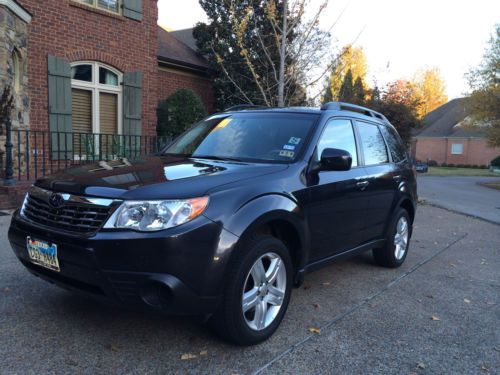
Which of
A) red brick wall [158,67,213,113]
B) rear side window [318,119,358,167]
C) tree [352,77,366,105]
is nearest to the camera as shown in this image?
rear side window [318,119,358,167]

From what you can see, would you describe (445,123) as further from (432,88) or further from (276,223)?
(276,223)

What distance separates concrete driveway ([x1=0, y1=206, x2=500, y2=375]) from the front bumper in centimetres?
46

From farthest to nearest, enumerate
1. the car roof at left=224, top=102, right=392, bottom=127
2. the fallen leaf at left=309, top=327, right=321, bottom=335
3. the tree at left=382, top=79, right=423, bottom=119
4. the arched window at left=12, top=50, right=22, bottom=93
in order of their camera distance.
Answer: the tree at left=382, top=79, right=423, bottom=119
the arched window at left=12, top=50, right=22, bottom=93
the car roof at left=224, top=102, right=392, bottom=127
the fallen leaf at left=309, top=327, right=321, bottom=335

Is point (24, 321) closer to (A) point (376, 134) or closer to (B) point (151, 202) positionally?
(B) point (151, 202)

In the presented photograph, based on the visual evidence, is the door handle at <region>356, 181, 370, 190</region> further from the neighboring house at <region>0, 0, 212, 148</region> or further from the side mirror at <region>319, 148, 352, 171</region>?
the neighboring house at <region>0, 0, 212, 148</region>

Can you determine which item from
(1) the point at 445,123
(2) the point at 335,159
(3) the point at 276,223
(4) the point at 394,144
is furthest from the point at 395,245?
(1) the point at 445,123

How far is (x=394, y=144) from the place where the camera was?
5684 millimetres

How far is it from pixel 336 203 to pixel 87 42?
357 inches

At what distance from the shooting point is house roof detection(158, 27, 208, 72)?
562 inches

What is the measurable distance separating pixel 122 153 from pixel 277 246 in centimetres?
840

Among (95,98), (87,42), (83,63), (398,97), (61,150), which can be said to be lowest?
(61,150)

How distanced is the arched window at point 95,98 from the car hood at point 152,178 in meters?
7.96

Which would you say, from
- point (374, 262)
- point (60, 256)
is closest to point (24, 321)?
point (60, 256)

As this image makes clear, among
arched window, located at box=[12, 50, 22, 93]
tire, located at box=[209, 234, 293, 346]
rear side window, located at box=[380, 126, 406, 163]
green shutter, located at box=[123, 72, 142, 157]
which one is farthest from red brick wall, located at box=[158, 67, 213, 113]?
tire, located at box=[209, 234, 293, 346]
